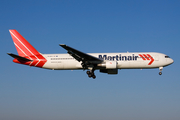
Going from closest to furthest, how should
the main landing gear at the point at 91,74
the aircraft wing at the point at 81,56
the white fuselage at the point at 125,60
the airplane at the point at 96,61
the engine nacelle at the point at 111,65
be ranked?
the aircraft wing at the point at 81,56 → the engine nacelle at the point at 111,65 → the airplane at the point at 96,61 → the white fuselage at the point at 125,60 → the main landing gear at the point at 91,74

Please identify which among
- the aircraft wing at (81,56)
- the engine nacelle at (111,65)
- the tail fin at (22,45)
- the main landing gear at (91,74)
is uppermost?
the tail fin at (22,45)

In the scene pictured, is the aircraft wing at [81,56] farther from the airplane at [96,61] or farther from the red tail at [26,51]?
the red tail at [26,51]

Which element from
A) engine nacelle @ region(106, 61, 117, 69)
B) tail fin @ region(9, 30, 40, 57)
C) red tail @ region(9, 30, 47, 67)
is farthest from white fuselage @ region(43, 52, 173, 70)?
tail fin @ region(9, 30, 40, 57)

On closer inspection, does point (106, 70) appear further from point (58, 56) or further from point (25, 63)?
point (25, 63)

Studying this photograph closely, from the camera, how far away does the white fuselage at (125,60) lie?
45000 millimetres

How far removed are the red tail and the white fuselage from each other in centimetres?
167

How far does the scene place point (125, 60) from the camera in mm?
45000

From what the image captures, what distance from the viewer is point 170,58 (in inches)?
1823

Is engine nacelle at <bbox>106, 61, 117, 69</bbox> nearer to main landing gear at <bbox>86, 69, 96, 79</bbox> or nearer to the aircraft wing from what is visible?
the aircraft wing

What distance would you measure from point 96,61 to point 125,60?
4.75 metres

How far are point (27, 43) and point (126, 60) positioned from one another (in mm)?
18206

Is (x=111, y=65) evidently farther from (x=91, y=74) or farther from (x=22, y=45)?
(x=22, y=45)

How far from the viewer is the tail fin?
48719 millimetres

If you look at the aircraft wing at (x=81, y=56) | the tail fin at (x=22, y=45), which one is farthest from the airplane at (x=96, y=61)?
the tail fin at (x=22, y=45)
